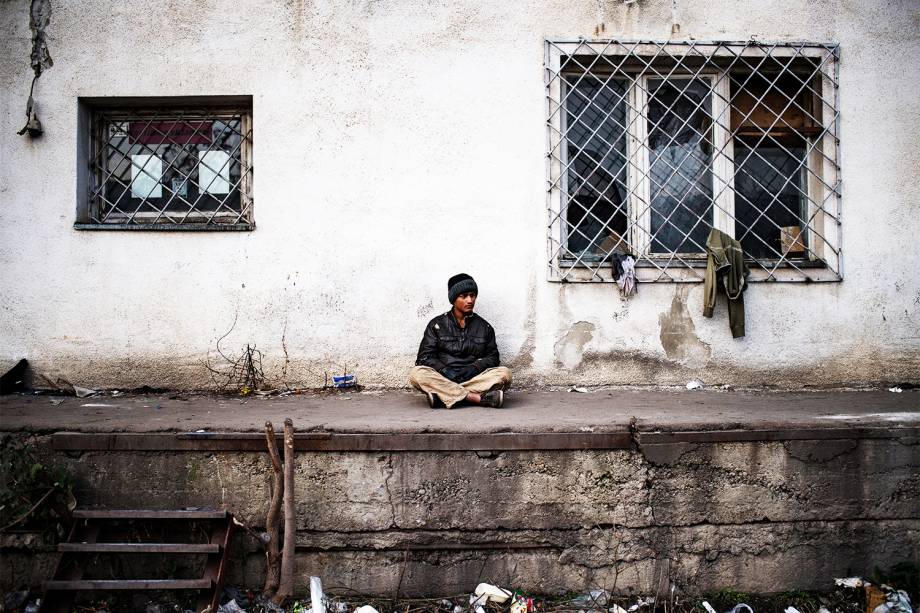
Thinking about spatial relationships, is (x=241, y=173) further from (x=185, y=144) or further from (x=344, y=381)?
(x=344, y=381)

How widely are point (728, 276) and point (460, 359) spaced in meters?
2.10

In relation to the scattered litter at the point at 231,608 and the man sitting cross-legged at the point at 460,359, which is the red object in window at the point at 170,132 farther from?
the scattered litter at the point at 231,608

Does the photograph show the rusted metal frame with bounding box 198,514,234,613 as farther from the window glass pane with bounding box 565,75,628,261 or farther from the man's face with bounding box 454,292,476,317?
the window glass pane with bounding box 565,75,628,261

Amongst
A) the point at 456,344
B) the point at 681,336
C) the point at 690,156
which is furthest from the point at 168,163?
the point at 681,336

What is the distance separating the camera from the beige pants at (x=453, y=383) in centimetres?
441

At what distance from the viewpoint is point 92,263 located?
500cm

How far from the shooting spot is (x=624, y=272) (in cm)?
494

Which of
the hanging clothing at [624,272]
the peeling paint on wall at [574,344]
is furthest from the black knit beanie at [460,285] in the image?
the hanging clothing at [624,272]

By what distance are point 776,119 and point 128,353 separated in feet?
17.3

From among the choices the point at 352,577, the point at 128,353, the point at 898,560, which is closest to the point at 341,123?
the point at 128,353

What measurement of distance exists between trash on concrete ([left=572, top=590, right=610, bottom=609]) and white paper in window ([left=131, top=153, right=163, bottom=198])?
4.23 meters

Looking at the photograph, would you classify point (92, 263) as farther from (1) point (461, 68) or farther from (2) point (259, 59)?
(1) point (461, 68)

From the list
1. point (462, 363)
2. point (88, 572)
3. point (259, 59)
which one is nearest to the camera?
point (88, 572)

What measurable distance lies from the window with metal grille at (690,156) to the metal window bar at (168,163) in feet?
8.16
